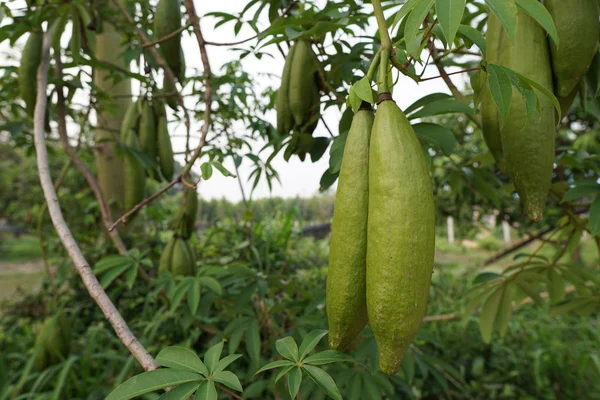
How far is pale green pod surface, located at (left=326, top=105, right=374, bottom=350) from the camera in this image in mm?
438

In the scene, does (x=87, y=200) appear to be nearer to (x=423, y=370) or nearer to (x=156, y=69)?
(x=156, y=69)

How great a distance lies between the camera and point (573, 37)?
537 mm

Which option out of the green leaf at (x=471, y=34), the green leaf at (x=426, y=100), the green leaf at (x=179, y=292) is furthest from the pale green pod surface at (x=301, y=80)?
the green leaf at (x=179, y=292)

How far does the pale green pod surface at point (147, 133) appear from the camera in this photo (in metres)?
1.31

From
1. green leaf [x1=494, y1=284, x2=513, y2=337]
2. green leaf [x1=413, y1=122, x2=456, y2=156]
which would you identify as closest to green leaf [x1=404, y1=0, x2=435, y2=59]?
green leaf [x1=413, y1=122, x2=456, y2=156]

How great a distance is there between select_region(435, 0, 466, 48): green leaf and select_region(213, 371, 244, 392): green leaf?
1.44 feet

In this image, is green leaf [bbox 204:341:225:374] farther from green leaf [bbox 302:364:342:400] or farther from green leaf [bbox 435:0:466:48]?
green leaf [bbox 435:0:466:48]

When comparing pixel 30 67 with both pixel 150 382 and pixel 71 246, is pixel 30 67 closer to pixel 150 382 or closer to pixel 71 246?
pixel 71 246

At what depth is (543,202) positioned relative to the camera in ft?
1.74

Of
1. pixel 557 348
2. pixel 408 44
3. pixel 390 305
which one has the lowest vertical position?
pixel 557 348

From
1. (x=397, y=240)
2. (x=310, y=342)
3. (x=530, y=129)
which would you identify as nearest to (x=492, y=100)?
(x=530, y=129)

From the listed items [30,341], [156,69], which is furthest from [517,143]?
[30,341]

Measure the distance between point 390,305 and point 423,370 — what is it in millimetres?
1091

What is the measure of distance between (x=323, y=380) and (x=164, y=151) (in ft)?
3.21
